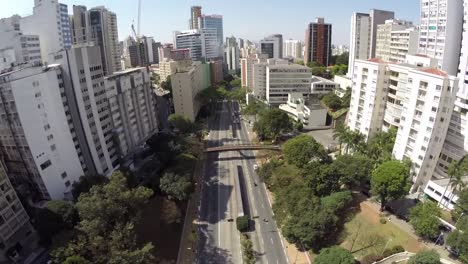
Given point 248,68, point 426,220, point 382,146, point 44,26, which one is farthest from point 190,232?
point 248,68

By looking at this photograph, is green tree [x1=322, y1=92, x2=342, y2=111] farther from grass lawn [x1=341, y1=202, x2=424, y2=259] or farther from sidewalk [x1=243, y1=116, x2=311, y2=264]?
sidewalk [x1=243, y1=116, x2=311, y2=264]

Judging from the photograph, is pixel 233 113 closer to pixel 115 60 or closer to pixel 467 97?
pixel 115 60

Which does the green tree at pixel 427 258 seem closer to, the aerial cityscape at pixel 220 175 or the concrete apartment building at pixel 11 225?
the aerial cityscape at pixel 220 175

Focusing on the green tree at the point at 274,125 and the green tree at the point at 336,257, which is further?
the green tree at the point at 274,125

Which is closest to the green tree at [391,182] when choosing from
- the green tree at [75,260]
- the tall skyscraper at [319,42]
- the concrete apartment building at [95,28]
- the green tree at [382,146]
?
the green tree at [382,146]

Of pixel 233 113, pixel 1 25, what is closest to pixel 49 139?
pixel 1 25

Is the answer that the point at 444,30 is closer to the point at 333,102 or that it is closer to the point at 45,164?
the point at 333,102
